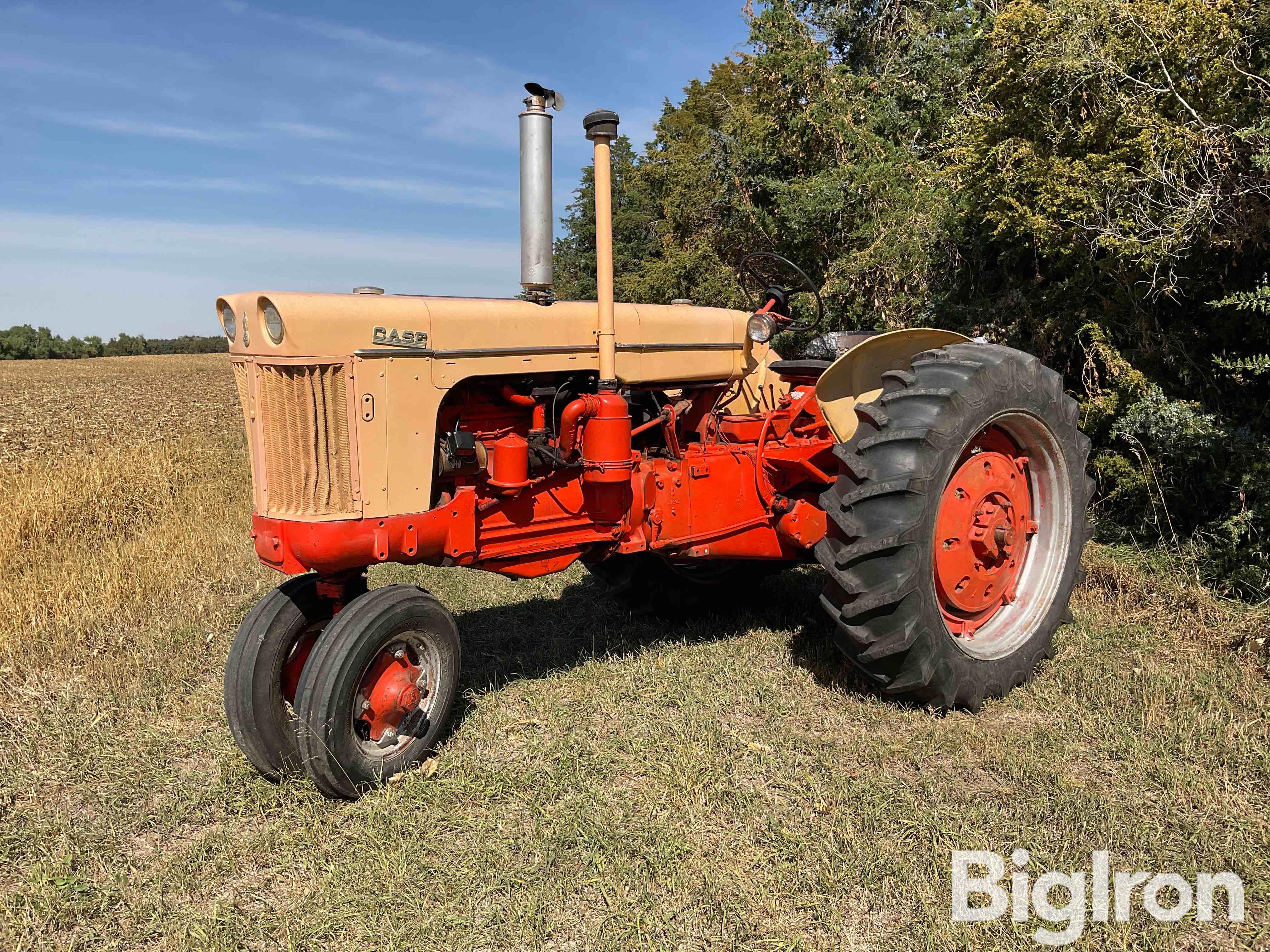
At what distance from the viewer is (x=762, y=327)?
3.83m

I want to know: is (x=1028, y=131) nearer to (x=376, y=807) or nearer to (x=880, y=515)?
(x=880, y=515)

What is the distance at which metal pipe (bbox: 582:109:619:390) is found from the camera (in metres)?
3.12

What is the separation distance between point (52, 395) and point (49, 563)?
1512cm

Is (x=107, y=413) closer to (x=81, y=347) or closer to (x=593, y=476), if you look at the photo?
(x=593, y=476)

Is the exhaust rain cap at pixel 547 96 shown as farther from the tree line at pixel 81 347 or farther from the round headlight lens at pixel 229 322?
the tree line at pixel 81 347

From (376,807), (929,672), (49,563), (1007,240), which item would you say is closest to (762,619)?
(929,672)

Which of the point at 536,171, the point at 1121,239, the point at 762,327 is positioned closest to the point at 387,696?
the point at 536,171

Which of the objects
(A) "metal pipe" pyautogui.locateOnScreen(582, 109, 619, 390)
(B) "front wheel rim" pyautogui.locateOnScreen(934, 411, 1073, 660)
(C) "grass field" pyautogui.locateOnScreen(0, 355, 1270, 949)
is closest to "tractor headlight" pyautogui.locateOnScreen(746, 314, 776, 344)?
(A) "metal pipe" pyautogui.locateOnScreen(582, 109, 619, 390)

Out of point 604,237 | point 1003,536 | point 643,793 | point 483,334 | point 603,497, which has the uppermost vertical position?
point 604,237

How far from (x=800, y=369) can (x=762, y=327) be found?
445 mm

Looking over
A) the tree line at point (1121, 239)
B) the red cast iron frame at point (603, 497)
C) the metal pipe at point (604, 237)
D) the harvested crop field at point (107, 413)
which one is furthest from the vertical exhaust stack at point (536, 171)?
the harvested crop field at point (107, 413)

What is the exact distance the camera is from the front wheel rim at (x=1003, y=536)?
3.57 metres

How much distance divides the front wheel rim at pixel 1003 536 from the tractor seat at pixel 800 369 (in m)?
A: 0.80

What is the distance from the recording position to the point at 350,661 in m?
2.80
